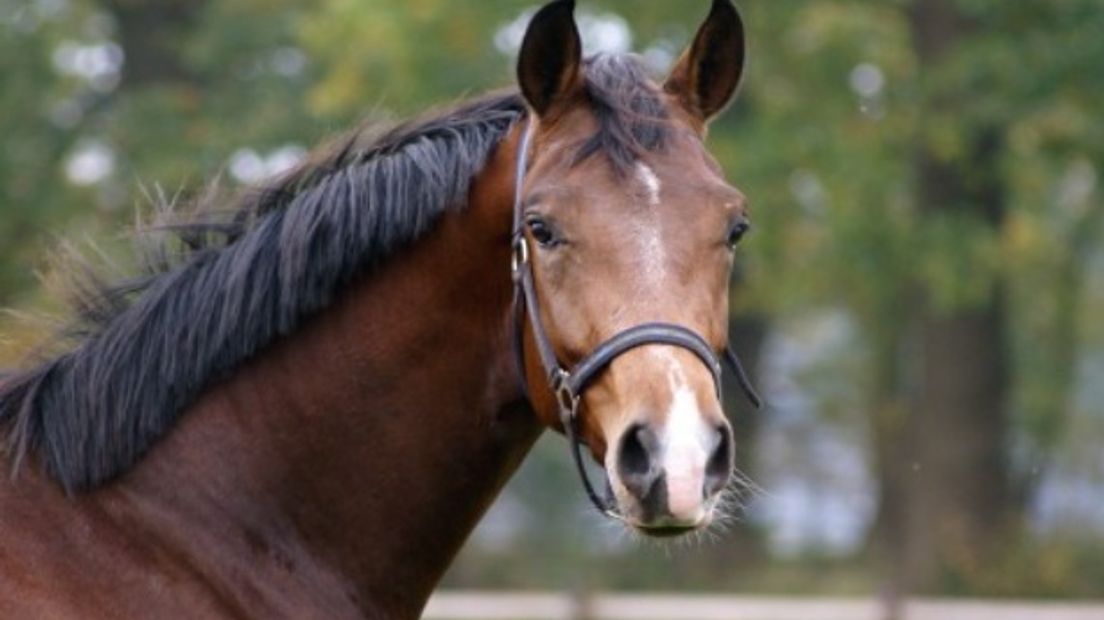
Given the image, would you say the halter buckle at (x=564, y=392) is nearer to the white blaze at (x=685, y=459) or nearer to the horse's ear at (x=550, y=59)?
the white blaze at (x=685, y=459)

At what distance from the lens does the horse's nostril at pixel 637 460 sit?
3.76 m

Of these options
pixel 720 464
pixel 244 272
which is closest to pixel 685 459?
pixel 720 464

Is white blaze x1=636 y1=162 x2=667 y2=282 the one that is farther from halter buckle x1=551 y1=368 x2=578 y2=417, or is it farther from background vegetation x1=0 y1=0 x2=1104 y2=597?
background vegetation x1=0 y1=0 x2=1104 y2=597

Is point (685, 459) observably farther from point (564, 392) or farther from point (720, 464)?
point (564, 392)

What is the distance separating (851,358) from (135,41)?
16.6 m

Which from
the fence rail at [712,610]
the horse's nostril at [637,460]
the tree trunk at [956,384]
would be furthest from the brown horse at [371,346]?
the tree trunk at [956,384]

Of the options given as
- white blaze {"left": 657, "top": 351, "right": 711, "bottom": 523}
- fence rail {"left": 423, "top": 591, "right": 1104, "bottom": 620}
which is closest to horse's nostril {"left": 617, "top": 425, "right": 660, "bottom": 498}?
white blaze {"left": 657, "top": 351, "right": 711, "bottom": 523}

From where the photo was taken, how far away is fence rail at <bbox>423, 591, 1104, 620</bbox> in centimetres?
1262

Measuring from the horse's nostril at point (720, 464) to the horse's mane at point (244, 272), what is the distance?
2.04 feet

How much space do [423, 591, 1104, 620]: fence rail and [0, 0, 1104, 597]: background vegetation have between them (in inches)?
13.1

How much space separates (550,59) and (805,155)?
14766 mm

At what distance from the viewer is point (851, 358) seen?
3775 centimetres

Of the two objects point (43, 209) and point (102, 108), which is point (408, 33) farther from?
point (102, 108)

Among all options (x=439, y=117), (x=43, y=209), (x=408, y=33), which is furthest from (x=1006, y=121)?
(x=439, y=117)
